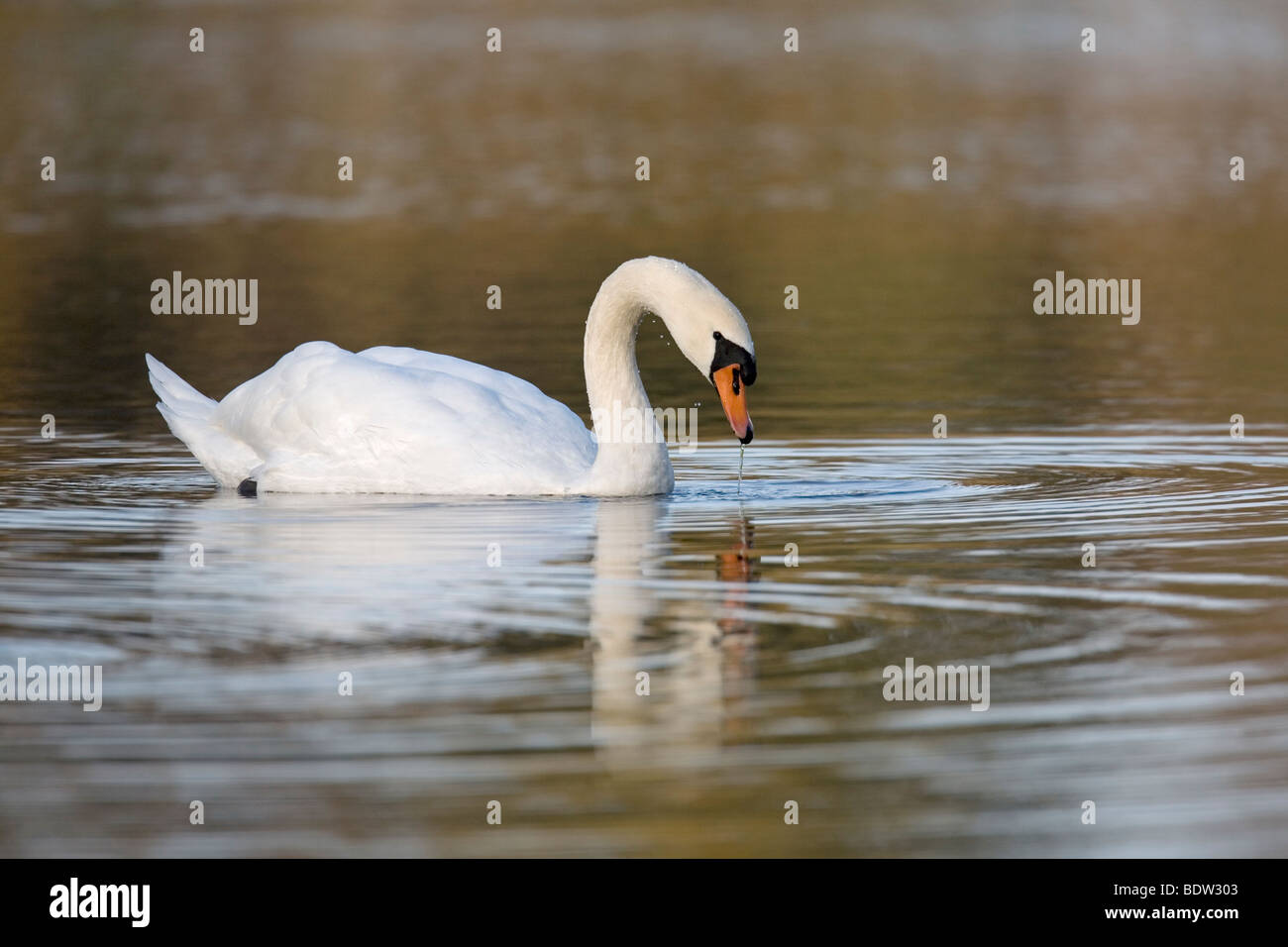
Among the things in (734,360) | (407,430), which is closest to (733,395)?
(734,360)

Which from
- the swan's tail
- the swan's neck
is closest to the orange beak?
the swan's neck

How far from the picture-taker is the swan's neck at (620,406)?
12594 mm

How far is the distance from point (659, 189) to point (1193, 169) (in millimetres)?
10077

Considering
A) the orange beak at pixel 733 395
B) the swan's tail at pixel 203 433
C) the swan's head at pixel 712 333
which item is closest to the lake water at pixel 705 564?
the swan's tail at pixel 203 433

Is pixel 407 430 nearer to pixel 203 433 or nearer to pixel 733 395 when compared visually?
pixel 733 395

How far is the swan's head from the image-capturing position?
1192 cm

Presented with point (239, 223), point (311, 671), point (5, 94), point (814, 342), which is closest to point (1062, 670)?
point (311, 671)

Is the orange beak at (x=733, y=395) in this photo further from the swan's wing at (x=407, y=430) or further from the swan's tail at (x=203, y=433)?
the swan's tail at (x=203, y=433)

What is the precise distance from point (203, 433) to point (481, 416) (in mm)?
2223

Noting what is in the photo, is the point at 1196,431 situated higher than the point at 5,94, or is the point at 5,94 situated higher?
the point at 5,94

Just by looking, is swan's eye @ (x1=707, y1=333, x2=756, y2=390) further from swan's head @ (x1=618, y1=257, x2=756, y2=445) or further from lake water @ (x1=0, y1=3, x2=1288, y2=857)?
lake water @ (x1=0, y1=3, x2=1288, y2=857)

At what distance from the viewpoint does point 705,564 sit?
10.6 meters

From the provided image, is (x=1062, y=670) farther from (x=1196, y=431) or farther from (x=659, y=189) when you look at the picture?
(x=659, y=189)

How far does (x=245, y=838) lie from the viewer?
6.48m
